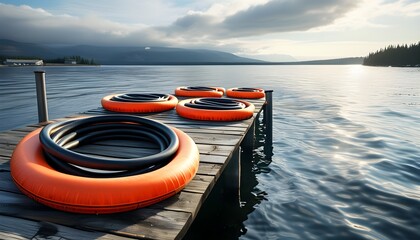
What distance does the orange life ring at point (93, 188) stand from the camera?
101 inches

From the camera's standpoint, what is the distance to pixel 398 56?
398ft

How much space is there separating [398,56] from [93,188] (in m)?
148

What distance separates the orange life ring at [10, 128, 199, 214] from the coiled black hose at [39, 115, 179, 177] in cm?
23

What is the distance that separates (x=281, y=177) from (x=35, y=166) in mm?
5991

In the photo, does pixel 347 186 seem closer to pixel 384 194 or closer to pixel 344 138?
pixel 384 194

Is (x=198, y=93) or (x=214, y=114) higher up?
(x=198, y=93)

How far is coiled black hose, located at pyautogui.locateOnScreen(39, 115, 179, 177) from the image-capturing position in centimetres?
305

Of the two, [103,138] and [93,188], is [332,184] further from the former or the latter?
[93,188]

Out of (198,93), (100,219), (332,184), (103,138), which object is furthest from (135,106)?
(332,184)

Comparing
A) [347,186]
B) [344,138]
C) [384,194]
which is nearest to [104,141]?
[347,186]

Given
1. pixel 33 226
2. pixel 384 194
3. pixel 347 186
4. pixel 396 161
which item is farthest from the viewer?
pixel 396 161

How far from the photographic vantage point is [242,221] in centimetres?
538

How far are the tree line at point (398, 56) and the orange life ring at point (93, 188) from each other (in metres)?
133

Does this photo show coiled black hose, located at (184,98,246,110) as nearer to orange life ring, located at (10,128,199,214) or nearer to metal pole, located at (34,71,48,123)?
metal pole, located at (34,71,48,123)
